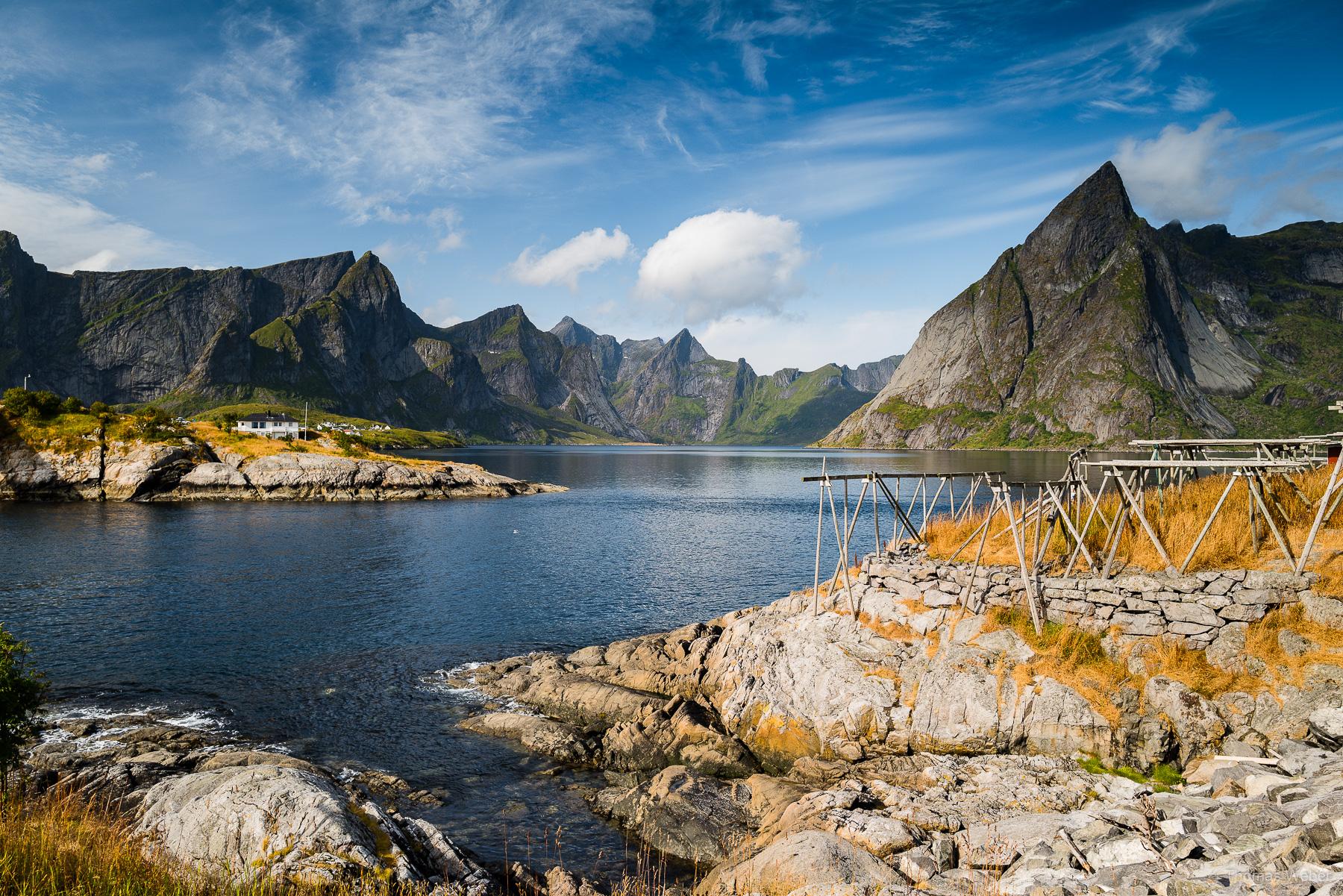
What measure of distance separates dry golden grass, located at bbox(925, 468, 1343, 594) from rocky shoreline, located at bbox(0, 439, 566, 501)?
105 m

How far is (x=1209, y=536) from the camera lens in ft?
77.3

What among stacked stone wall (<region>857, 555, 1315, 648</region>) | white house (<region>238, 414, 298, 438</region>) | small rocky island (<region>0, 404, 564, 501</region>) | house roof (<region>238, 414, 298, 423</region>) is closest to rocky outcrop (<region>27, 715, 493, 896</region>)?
stacked stone wall (<region>857, 555, 1315, 648</region>)

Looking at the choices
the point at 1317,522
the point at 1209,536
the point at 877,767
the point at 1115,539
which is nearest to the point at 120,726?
the point at 877,767

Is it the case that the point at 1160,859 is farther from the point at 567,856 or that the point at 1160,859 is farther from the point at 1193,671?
the point at 567,856

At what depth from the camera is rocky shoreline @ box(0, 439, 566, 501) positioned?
97.9m

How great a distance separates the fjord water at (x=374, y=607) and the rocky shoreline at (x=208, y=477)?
8.93m

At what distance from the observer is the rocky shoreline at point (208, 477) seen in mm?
97938

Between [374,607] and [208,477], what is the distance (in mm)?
80859

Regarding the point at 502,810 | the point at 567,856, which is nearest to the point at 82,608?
the point at 502,810

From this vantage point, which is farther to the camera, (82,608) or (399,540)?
(399,540)

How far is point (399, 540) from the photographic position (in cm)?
7425

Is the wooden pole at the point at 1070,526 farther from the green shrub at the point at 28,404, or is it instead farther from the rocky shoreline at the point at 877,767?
the green shrub at the point at 28,404

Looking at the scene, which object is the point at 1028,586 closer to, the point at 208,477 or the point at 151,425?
the point at 208,477

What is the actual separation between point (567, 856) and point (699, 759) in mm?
6457
